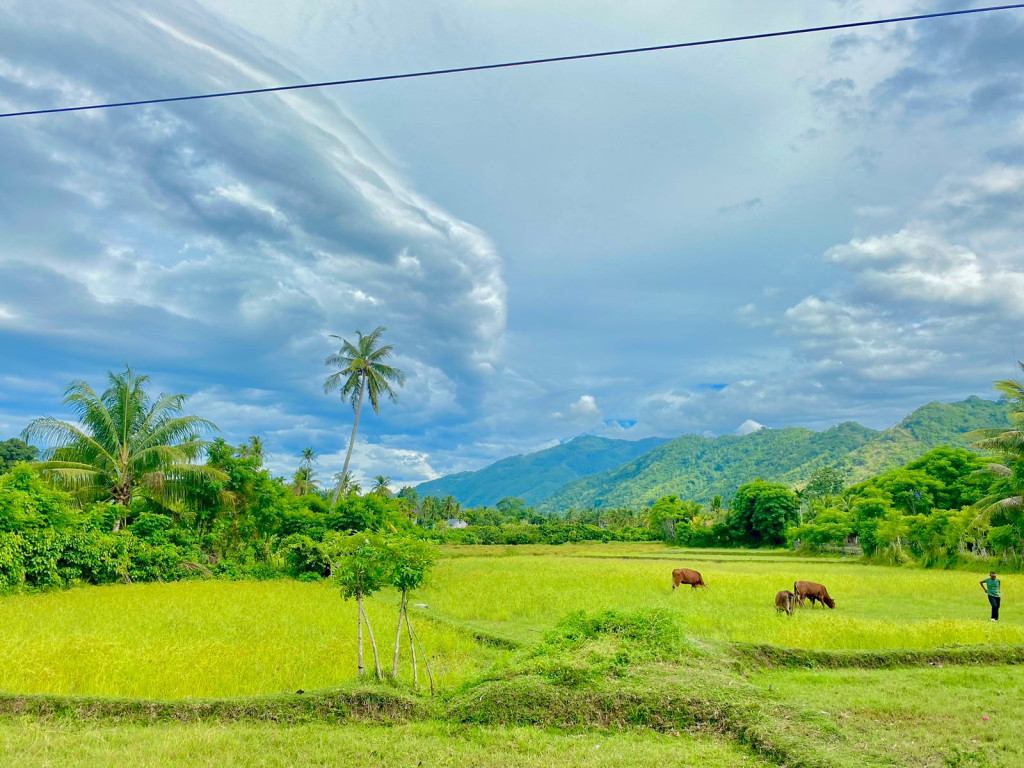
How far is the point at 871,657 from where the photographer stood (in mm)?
8766

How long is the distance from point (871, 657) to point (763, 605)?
6.24 metres

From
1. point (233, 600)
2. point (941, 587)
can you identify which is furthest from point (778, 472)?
point (233, 600)

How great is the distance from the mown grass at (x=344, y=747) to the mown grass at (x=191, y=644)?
56.0 inches

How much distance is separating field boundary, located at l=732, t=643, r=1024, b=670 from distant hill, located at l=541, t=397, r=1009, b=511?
11414 centimetres

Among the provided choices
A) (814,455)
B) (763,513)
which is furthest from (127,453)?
(814,455)

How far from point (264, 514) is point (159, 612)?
421 inches

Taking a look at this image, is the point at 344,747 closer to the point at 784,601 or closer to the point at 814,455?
the point at 784,601

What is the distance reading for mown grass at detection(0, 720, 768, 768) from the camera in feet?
17.1

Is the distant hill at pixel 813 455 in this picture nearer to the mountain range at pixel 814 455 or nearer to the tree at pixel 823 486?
the mountain range at pixel 814 455

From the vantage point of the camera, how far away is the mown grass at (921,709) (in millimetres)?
5324

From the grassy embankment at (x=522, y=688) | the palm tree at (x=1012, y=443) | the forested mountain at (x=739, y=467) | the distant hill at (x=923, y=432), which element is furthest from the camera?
the forested mountain at (x=739, y=467)

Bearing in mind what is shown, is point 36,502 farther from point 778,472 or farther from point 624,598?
point 778,472

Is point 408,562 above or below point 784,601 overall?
above

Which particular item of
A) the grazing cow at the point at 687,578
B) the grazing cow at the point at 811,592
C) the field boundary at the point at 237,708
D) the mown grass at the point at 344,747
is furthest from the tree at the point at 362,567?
the grazing cow at the point at 687,578
